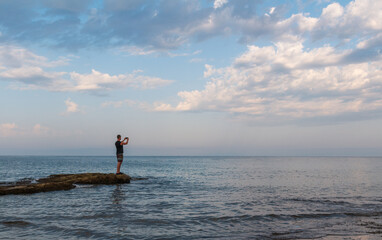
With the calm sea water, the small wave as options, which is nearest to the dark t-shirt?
the calm sea water

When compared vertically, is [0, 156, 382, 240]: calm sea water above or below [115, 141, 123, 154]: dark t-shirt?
below

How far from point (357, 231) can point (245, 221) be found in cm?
447

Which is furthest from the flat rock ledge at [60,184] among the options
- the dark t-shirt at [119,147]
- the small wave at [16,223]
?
the small wave at [16,223]

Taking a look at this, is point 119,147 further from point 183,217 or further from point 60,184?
point 183,217

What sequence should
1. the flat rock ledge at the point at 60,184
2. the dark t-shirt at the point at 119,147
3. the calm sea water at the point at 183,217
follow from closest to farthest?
the calm sea water at the point at 183,217, the flat rock ledge at the point at 60,184, the dark t-shirt at the point at 119,147

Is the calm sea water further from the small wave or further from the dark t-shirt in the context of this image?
the dark t-shirt

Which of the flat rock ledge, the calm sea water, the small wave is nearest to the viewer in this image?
the calm sea water

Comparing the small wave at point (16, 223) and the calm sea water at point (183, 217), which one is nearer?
the calm sea water at point (183, 217)

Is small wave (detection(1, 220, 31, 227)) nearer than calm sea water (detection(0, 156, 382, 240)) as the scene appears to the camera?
No

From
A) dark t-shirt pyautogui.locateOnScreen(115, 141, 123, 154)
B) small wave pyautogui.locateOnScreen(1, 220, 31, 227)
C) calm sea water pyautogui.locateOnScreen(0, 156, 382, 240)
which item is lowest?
calm sea water pyautogui.locateOnScreen(0, 156, 382, 240)

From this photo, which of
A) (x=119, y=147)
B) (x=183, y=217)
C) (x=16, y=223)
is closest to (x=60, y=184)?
(x=119, y=147)

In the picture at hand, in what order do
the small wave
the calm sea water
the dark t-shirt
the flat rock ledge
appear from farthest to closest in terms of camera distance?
the dark t-shirt < the flat rock ledge < the small wave < the calm sea water

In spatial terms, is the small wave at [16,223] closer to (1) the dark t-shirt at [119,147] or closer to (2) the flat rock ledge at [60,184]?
(2) the flat rock ledge at [60,184]

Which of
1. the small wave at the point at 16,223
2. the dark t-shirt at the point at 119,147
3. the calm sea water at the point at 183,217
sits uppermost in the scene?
the dark t-shirt at the point at 119,147
